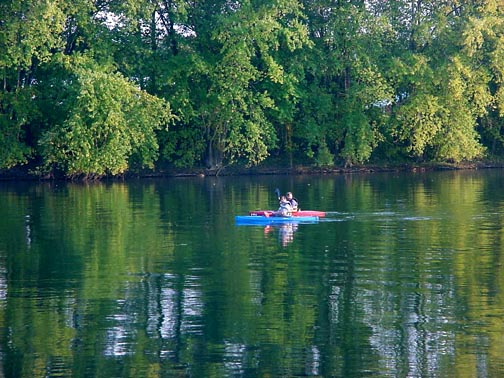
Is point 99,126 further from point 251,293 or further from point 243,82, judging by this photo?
point 251,293

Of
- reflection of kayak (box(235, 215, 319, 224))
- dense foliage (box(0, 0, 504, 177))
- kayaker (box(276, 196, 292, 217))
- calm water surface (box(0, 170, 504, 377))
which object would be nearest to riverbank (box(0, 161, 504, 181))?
dense foliage (box(0, 0, 504, 177))

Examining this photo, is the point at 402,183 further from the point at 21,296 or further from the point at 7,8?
the point at 21,296

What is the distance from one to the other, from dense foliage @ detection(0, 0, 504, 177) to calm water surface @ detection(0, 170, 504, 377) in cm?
1856

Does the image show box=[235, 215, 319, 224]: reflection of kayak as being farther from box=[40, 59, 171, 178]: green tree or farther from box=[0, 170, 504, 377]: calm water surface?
box=[40, 59, 171, 178]: green tree

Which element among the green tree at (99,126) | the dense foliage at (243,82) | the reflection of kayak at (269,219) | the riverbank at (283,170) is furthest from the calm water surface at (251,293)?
the riverbank at (283,170)

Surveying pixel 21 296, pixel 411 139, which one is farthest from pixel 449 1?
pixel 21 296

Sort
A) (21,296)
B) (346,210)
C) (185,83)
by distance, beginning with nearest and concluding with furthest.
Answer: (21,296) → (346,210) → (185,83)

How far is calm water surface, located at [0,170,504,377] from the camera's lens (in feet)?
50.5

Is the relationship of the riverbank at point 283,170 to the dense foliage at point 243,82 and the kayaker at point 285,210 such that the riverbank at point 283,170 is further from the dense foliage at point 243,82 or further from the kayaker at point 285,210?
the kayaker at point 285,210

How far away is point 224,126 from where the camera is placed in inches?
2509

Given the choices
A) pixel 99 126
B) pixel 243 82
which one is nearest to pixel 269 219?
pixel 99 126

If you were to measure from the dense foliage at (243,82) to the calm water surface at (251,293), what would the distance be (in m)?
18.6

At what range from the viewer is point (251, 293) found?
67.3 ft

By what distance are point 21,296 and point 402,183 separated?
3542 cm
